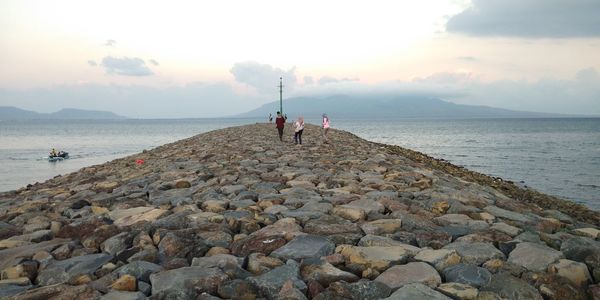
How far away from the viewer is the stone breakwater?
3.53 metres

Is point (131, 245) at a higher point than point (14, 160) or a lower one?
higher

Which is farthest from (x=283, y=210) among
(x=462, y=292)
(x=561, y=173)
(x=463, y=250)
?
(x=561, y=173)

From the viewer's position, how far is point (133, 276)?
3713mm

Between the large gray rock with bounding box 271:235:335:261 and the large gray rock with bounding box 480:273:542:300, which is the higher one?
the large gray rock with bounding box 271:235:335:261

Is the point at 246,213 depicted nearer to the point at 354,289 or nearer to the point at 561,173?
the point at 354,289

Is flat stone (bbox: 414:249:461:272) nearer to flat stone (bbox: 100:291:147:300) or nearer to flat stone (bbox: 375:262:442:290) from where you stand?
flat stone (bbox: 375:262:442:290)

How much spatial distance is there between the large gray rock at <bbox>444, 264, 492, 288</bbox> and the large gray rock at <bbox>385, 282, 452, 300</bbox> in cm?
36

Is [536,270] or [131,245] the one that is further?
[131,245]

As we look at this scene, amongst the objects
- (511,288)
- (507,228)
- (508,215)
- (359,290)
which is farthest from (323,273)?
(508,215)

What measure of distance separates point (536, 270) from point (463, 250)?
2.03 feet

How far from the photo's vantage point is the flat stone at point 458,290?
3383 mm

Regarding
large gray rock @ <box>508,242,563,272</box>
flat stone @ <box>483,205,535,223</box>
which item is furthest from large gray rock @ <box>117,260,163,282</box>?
flat stone @ <box>483,205,535,223</box>

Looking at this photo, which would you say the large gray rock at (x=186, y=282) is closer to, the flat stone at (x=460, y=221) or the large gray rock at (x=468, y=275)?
the large gray rock at (x=468, y=275)

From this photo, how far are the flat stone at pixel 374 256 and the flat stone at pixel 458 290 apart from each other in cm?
53
